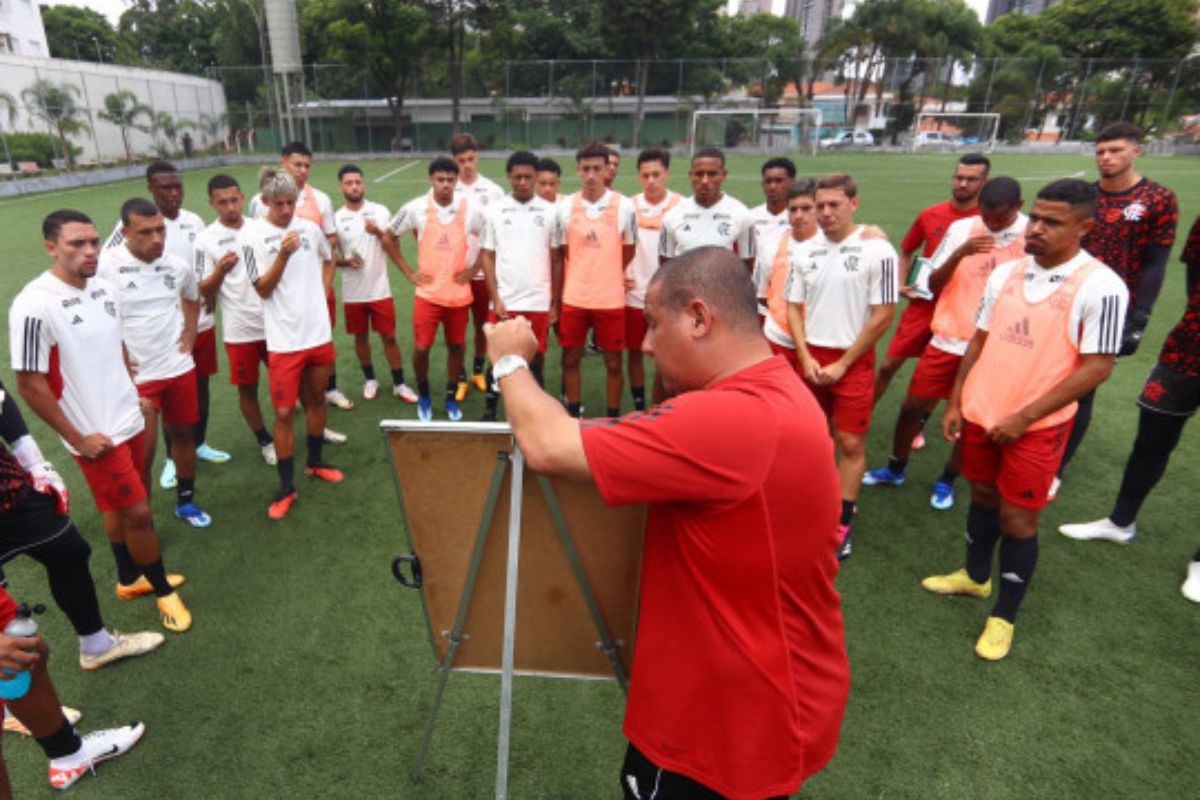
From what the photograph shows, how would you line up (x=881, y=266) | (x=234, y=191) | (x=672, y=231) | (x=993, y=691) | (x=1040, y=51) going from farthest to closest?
(x=1040, y=51) < (x=672, y=231) < (x=234, y=191) < (x=881, y=266) < (x=993, y=691)

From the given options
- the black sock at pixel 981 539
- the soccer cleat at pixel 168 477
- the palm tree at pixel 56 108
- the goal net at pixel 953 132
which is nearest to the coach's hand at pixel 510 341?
the black sock at pixel 981 539

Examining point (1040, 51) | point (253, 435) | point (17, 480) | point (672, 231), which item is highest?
point (1040, 51)

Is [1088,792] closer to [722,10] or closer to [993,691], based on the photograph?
[993,691]

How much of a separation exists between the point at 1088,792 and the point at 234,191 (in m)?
6.46

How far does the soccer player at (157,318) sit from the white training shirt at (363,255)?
2.15m

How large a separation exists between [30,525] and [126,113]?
3849 cm

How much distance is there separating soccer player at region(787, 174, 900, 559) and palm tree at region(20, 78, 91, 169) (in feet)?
108

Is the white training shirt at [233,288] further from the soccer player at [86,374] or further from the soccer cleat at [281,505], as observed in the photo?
the soccer player at [86,374]

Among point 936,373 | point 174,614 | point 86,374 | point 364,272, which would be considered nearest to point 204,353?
point 364,272

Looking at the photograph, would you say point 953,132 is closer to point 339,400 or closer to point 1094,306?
point 339,400

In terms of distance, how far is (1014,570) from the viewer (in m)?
3.52

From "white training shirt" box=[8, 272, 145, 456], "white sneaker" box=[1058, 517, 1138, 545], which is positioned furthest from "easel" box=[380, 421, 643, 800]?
"white sneaker" box=[1058, 517, 1138, 545]

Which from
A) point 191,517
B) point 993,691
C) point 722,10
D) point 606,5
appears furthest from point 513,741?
point 722,10

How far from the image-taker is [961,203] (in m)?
5.54
